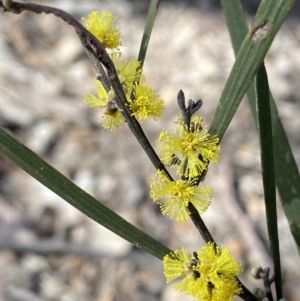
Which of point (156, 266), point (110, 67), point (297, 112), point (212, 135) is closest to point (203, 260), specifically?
point (212, 135)

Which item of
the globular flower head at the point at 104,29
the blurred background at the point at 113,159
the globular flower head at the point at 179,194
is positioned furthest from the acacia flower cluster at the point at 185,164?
the blurred background at the point at 113,159

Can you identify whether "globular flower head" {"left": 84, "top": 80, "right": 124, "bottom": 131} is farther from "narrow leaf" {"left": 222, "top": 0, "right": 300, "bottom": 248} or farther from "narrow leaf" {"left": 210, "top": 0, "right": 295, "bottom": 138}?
"narrow leaf" {"left": 222, "top": 0, "right": 300, "bottom": 248}

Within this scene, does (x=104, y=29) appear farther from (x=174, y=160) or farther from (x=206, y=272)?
(x=206, y=272)

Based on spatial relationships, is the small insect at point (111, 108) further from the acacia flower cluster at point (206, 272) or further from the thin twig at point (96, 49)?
the acacia flower cluster at point (206, 272)

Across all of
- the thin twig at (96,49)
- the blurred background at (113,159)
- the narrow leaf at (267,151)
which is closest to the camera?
the thin twig at (96,49)

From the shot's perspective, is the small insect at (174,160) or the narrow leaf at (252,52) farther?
the small insect at (174,160)

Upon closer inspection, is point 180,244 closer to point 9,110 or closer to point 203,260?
point 9,110

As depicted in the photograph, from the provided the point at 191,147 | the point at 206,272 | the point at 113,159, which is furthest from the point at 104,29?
the point at 113,159

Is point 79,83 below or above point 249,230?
above
